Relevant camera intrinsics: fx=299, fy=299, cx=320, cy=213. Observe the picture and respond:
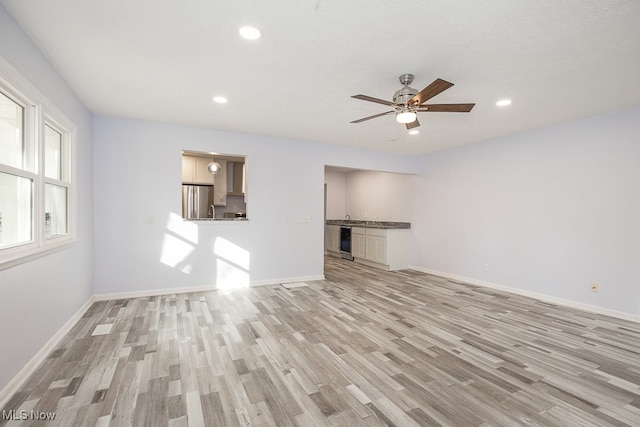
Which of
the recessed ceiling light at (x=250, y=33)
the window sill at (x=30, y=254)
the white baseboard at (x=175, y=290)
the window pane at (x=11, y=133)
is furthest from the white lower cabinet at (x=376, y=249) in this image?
the window pane at (x=11, y=133)

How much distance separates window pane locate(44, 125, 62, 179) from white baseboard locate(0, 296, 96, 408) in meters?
1.49

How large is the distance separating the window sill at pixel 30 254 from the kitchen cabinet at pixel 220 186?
4.02 meters

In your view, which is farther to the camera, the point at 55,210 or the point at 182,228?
the point at 182,228

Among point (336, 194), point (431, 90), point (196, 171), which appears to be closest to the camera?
point (431, 90)

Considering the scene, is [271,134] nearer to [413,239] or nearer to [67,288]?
[67,288]

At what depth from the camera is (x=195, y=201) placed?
6.52m

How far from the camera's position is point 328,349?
8.86 feet

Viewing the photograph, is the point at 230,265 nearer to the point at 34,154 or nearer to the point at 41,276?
the point at 41,276

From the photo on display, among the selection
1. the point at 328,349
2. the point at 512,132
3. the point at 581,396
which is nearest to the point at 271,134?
the point at 328,349

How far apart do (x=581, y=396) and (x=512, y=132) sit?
3892 millimetres

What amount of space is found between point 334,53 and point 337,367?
2538 mm

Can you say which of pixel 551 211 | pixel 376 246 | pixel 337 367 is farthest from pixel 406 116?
pixel 376 246

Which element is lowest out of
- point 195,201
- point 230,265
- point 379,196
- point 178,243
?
point 230,265

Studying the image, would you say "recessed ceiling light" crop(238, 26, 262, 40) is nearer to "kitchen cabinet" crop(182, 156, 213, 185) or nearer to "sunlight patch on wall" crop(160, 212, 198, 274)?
"sunlight patch on wall" crop(160, 212, 198, 274)
